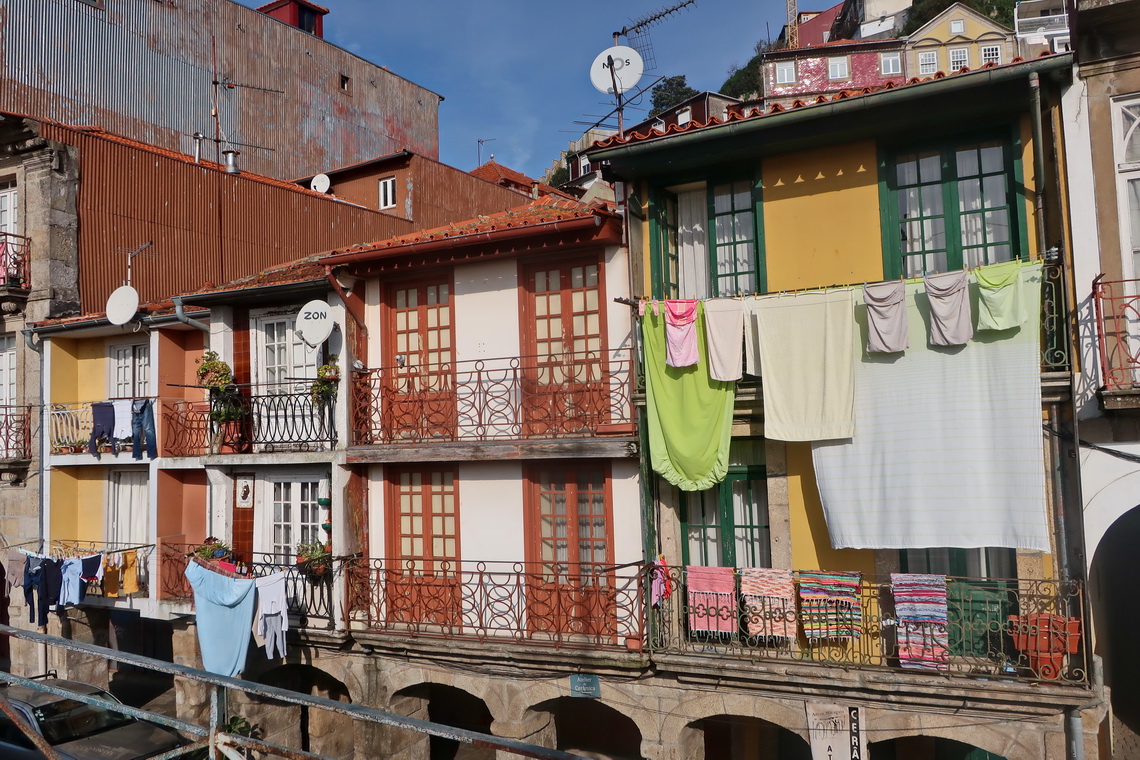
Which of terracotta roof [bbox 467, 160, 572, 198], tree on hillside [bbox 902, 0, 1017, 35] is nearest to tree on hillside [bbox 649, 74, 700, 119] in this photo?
tree on hillside [bbox 902, 0, 1017, 35]

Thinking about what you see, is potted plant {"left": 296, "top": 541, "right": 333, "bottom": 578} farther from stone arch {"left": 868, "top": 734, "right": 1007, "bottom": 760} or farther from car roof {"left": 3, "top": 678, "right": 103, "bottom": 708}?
stone arch {"left": 868, "top": 734, "right": 1007, "bottom": 760}

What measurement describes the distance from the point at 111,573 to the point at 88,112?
48.9 ft

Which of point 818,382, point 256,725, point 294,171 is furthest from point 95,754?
point 294,171

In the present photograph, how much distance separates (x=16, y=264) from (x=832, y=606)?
17.7 meters

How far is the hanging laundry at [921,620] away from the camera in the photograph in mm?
9992

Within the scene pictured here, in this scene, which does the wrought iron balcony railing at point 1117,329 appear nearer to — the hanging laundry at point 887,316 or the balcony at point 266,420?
the hanging laundry at point 887,316

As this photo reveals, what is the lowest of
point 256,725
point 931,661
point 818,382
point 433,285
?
point 256,725

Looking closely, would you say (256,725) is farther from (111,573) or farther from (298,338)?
(298,338)

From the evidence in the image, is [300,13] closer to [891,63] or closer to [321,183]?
[321,183]

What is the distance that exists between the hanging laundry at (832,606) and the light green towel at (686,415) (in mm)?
1756

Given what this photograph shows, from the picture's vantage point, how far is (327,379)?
45.7 feet

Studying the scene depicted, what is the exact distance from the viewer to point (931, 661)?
10.0 meters

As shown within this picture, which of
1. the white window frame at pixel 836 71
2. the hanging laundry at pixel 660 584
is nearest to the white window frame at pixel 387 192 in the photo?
the hanging laundry at pixel 660 584

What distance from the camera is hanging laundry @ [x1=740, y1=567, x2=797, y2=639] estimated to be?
10.8m
